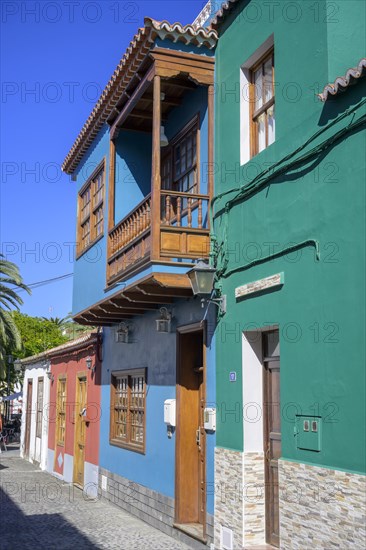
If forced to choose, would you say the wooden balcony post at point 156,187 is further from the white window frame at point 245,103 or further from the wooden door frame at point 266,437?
the wooden door frame at point 266,437

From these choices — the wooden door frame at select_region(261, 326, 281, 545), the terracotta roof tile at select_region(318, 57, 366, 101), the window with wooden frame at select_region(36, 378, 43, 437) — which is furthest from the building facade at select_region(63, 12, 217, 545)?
the window with wooden frame at select_region(36, 378, 43, 437)

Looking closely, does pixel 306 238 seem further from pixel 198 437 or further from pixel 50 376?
pixel 50 376

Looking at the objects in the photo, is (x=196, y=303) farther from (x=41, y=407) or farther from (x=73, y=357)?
(x=41, y=407)

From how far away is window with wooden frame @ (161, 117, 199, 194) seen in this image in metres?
10.2

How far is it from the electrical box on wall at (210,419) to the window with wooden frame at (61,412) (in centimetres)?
1036

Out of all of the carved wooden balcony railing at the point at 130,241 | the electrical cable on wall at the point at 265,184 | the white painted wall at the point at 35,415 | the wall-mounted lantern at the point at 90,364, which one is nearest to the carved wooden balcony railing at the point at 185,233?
the electrical cable on wall at the point at 265,184

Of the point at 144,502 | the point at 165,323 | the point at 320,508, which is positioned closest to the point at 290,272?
the point at 320,508

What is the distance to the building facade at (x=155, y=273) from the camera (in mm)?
8984

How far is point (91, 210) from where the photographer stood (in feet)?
44.6

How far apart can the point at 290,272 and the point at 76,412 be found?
1107 cm

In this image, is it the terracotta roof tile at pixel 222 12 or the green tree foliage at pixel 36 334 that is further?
the green tree foliage at pixel 36 334

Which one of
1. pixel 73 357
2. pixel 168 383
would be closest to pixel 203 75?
pixel 168 383

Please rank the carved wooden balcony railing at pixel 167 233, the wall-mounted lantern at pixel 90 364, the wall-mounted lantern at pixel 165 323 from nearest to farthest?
the carved wooden balcony railing at pixel 167 233
the wall-mounted lantern at pixel 165 323
the wall-mounted lantern at pixel 90 364

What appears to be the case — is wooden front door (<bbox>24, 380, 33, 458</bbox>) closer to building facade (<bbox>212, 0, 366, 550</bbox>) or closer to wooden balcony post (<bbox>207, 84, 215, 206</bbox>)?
building facade (<bbox>212, 0, 366, 550</bbox>)
